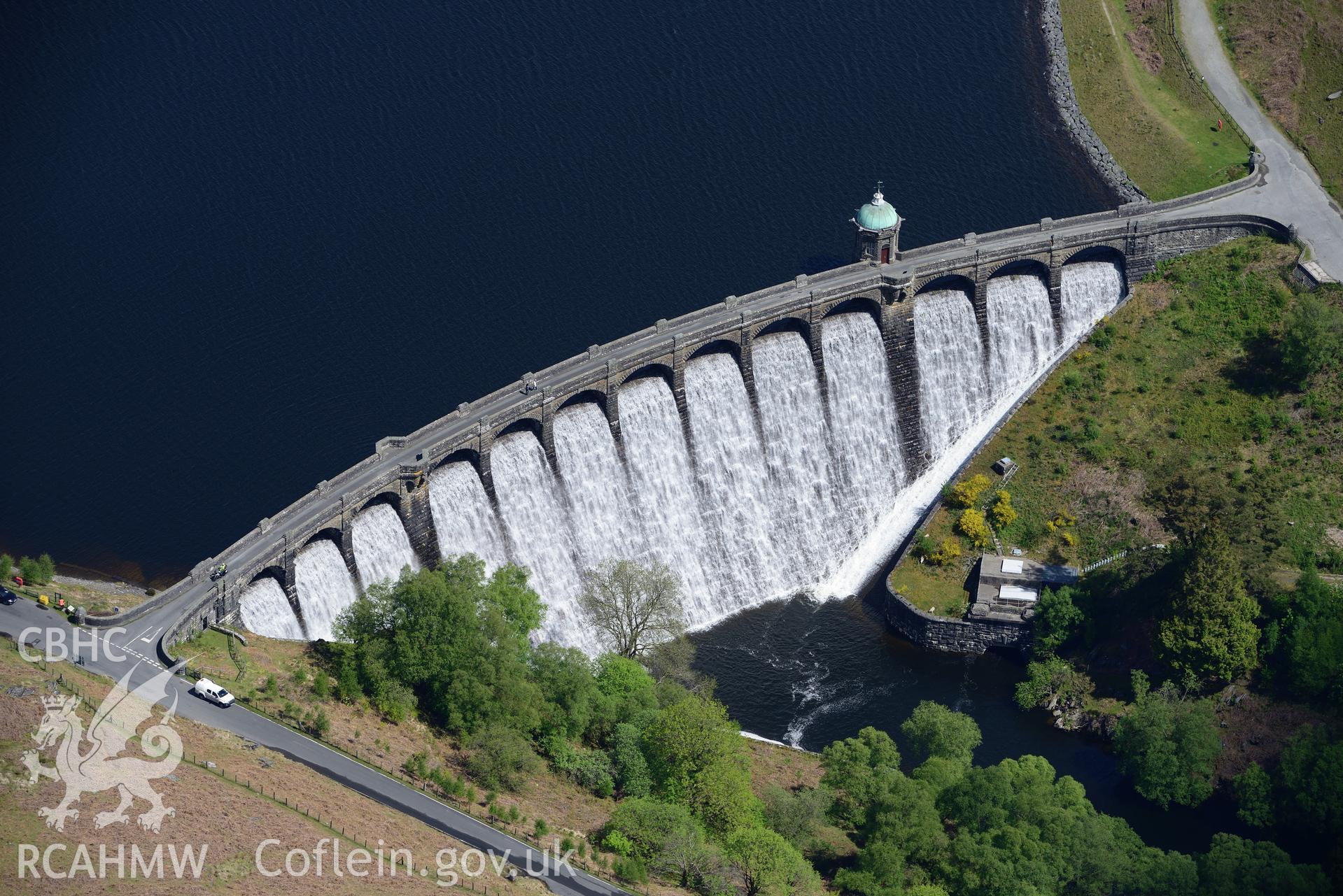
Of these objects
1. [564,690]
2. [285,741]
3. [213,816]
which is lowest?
[213,816]

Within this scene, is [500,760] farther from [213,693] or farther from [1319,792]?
[1319,792]

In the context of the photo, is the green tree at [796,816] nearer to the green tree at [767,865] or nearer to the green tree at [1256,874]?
the green tree at [767,865]

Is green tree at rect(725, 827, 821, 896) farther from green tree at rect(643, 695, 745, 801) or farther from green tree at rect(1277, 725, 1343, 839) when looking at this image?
green tree at rect(1277, 725, 1343, 839)

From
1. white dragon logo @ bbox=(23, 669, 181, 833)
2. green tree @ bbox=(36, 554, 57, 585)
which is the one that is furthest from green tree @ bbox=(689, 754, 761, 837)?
green tree @ bbox=(36, 554, 57, 585)

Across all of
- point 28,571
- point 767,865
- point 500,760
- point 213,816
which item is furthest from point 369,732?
point 767,865

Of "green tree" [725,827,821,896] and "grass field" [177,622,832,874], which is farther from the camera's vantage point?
"grass field" [177,622,832,874]

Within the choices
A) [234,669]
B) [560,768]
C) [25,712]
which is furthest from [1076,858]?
[25,712]
